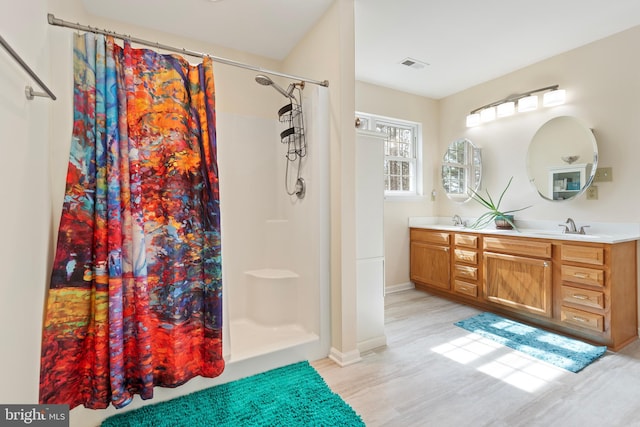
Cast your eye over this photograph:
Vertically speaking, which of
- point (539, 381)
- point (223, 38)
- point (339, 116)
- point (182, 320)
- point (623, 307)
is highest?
point (223, 38)

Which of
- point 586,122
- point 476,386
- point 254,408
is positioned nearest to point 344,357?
point 254,408

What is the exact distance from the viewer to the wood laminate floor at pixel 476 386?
4.97 ft

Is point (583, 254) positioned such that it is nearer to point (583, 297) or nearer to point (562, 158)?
point (583, 297)

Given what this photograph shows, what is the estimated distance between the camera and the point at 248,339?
2324 mm

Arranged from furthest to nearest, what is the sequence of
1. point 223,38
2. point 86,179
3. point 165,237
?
point 223,38 → point 165,237 → point 86,179

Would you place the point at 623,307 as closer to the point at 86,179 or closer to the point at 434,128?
the point at 434,128

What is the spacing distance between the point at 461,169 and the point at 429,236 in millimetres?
986

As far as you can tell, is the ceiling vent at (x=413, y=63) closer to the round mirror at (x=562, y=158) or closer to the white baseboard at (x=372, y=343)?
the round mirror at (x=562, y=158)

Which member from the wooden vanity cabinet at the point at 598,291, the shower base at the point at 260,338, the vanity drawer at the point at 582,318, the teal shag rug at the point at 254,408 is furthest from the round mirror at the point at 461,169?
the teal shag rug at the point at 254,408

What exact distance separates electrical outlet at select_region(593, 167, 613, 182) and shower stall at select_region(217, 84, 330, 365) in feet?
8.36

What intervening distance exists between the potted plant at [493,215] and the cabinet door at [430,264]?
21.9 inches

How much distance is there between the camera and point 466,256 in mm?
3186

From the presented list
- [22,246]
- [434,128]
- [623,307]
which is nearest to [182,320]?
[22,246]

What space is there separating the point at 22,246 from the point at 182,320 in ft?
2.59
